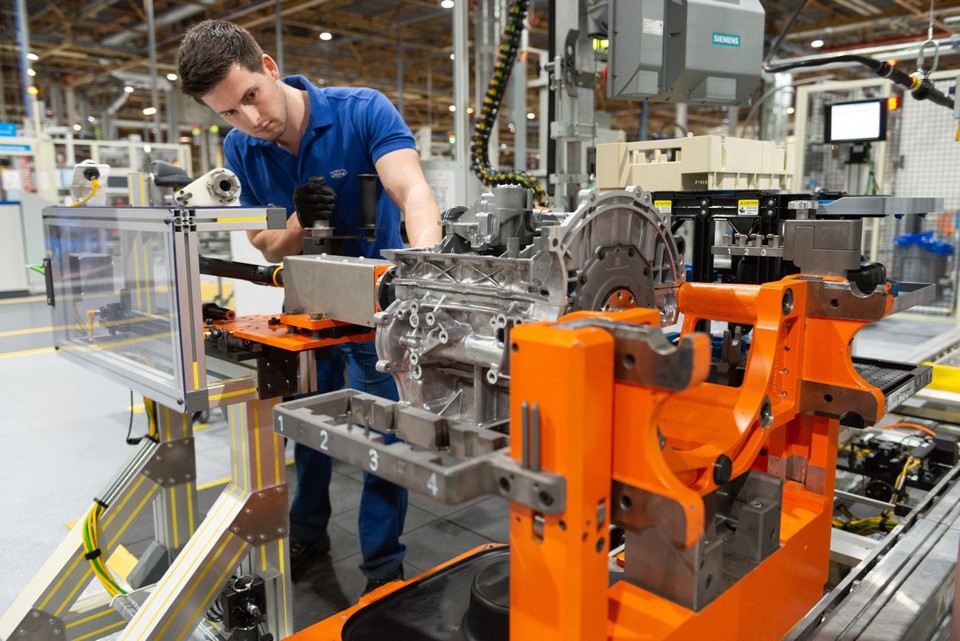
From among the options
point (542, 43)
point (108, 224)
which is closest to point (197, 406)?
point (108, 224)

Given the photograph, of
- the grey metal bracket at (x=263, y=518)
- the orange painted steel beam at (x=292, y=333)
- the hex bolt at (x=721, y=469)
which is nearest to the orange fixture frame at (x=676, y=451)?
the hex bolt at (x=721, y=469)

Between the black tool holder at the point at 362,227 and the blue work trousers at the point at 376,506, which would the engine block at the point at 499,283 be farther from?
the blue work trousers at the point at 376,506

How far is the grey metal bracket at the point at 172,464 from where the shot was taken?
2.35 metres

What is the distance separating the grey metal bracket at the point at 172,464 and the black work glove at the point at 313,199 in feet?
3.22

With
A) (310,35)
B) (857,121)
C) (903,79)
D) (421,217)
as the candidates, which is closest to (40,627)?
(421,217)

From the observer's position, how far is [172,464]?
7.84ft

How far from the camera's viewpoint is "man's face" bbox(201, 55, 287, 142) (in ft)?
6.33

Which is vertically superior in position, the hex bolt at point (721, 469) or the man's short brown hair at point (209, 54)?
the man's short brown hair at point (209, 54)

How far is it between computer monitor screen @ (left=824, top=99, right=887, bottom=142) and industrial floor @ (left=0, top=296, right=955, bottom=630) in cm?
386

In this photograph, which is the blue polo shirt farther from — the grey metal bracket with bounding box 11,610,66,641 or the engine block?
the grey metal bracket with bounding box 11,610,66,641

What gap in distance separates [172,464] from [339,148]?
1213 mm

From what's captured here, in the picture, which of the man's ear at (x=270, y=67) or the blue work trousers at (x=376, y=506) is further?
the blue work trousers at (x=376, y=506)

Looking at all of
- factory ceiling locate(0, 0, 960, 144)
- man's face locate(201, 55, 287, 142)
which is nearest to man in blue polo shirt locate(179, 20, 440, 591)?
man's face locate(201, 55, 287, 142)

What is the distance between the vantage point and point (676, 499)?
3.42ft
